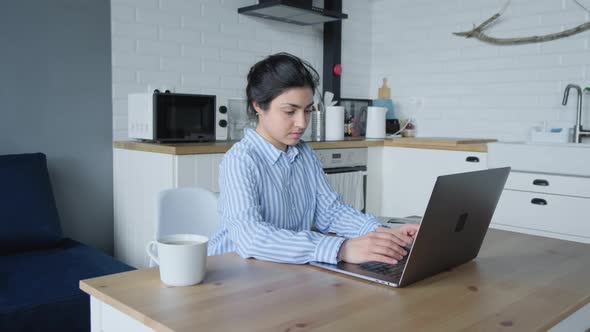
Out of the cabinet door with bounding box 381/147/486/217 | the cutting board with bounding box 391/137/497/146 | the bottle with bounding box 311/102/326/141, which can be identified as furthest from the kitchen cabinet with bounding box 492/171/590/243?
the bottle with bounding box 311/102/326/141

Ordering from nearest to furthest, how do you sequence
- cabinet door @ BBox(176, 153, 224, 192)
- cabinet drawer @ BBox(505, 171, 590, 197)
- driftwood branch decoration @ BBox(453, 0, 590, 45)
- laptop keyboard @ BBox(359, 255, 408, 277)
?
1. laptop keyboard @ BBox(359, 255, 408, 277)
2. cabinet door @ BBox(176, 153, 224, 192)
3. cabinet drawer @ BBox(505, 171, 590, 197)
4. driftwood branch decoration @ BBox(453, 0, 590, 45)

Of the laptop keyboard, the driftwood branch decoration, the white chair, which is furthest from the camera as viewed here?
the driftwood branch decoration

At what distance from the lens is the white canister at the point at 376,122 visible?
12.7 ft

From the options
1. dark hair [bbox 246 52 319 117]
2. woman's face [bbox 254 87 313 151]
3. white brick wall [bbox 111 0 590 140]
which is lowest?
woman's face [bbox 254 87 313 151]

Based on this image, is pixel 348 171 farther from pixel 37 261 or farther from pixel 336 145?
pixel 37 261

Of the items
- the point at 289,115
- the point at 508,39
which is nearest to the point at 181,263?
the point at 289,115

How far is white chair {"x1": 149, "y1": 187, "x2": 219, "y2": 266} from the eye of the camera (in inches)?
66.7

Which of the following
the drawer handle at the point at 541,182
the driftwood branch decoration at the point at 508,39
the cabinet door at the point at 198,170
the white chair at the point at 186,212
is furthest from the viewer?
the driftwood branch decoration at the point at 508,39

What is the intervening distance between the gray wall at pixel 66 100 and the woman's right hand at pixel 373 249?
85.3 inches

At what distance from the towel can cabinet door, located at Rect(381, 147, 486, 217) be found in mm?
224

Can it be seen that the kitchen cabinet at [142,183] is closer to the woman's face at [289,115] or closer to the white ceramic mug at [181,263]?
the woman's face at [289,115]

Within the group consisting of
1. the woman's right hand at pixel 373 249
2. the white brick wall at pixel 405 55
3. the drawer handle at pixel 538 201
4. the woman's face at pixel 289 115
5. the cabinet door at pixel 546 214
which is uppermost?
the white brick wall at pixel 405 55

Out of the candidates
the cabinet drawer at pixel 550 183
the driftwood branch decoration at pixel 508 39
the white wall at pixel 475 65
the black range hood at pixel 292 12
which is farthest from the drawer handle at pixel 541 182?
the black range hood at pixel 292 12

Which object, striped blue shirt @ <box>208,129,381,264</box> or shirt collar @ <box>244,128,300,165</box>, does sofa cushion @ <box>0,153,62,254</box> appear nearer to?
striped blue shirt @ <box>208,129,381,264</box>
